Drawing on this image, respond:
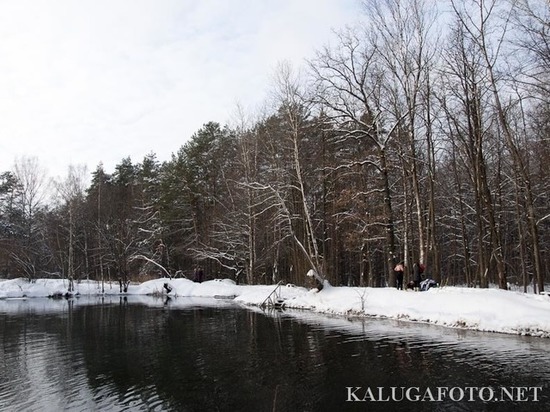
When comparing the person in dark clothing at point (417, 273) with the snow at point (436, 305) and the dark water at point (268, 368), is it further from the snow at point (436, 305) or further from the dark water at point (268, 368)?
the dark water at point (268, 368)

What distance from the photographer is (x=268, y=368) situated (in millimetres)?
11367

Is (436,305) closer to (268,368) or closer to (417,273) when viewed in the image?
(417,273)

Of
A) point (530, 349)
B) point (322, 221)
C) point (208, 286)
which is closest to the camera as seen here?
point (530, 349)

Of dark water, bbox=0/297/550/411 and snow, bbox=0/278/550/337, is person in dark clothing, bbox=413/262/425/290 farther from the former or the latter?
dark water, bbox=0/297/550/411

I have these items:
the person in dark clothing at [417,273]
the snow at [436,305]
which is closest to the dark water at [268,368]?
the snow at [436,305]

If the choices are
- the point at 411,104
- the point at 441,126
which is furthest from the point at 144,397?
the point at 441,126

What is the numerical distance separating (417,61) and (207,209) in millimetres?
28980

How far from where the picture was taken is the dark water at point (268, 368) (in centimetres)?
856

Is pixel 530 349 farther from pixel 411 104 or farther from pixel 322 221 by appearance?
pixel 322 221

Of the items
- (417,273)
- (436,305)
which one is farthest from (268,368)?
(417,273)

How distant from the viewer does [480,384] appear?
9.23 metres

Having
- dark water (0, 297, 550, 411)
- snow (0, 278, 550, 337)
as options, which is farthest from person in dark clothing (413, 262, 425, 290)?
dark water (0, 297, 550, 411)

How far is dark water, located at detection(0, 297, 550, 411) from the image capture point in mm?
8562

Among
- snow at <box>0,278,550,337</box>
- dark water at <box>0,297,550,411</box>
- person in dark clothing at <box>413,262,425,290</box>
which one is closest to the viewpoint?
dark water at <box>0,297,550,411</box>
